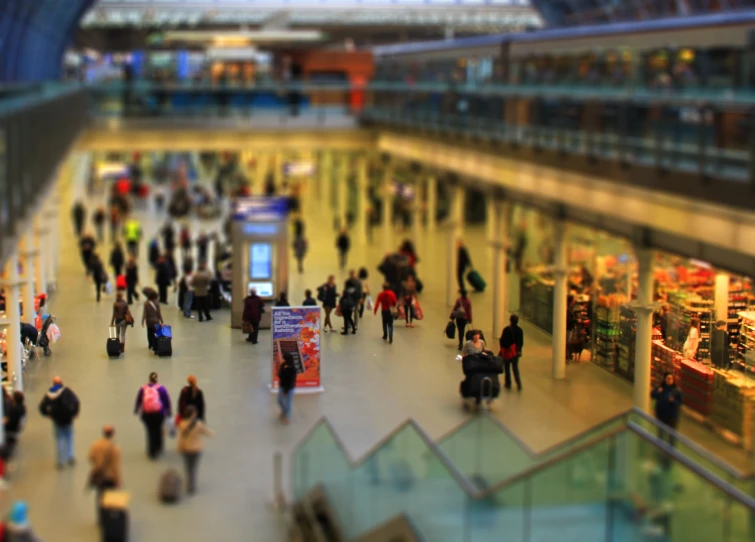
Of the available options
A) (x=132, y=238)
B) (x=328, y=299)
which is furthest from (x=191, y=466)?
(x=132, y=238)

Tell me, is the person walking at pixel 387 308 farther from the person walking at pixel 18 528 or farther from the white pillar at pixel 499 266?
the person walking at pixel 18 528

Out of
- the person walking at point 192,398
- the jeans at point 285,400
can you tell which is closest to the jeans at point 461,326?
the jeans at point 285,400

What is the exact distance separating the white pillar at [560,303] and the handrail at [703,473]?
31.9 feet

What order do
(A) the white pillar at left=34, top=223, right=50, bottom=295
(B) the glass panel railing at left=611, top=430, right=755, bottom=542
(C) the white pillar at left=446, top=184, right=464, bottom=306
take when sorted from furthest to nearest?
(C) the white pillar at left=446, top=184, right=464, bottom=306
(A) the white pillar at left=34, top=223, right=50, bottom=295
(B) the glass panel railing at left=611, top=430, right=755, bottom=542

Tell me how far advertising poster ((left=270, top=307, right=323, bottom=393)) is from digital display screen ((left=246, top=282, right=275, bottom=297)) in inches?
217

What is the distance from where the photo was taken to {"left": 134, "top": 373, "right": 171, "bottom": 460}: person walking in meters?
16.8

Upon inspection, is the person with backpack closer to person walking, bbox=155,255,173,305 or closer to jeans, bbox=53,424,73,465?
jeans, bbox=53,424,73,465

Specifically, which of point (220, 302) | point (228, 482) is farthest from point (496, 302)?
point (228, 482)

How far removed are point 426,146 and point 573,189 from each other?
41.1 ft

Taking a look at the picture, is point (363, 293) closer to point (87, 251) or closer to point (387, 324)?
point (387, 324)

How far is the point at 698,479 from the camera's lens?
11438 millimetres

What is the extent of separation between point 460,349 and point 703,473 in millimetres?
13295

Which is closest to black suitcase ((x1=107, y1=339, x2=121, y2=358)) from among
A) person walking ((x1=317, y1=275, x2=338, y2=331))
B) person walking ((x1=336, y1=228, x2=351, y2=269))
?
person walking ((x1=317, y1=275, x2=338, y2=331))

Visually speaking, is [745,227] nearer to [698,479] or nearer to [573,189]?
[698,479]
